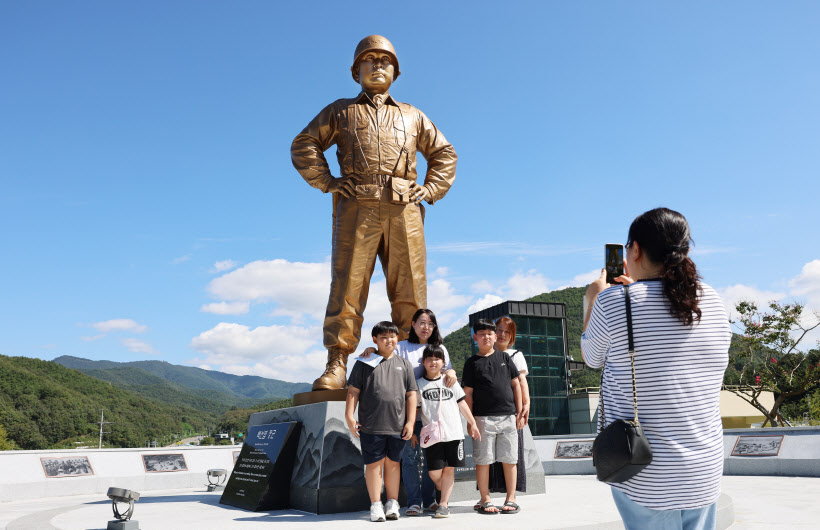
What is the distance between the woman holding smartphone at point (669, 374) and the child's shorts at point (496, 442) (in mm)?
2929

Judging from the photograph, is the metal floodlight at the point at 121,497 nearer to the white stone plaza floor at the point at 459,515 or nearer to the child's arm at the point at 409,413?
the white stone plaza floor at the point at 459,515

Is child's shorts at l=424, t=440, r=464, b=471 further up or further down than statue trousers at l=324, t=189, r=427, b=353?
further down

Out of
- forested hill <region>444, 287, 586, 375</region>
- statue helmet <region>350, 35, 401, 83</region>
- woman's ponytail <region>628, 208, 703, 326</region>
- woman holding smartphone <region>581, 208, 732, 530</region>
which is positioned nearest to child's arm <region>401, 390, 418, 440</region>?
woman holding smartphone <region>581, 208, 732, 530</region>

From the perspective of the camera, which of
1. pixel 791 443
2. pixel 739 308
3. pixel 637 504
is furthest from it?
pixel 739 308

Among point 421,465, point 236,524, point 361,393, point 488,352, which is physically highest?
point 488,352

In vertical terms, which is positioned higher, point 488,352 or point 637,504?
point 488,352

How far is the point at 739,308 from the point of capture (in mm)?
16641

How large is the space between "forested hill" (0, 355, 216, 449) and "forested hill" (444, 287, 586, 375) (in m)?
28.1

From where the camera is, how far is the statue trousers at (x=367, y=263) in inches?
245

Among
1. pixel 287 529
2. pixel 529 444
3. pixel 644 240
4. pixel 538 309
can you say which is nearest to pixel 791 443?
Answer: pixel 529 444

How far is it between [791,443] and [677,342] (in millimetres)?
9603

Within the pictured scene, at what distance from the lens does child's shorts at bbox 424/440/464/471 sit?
15.3ft

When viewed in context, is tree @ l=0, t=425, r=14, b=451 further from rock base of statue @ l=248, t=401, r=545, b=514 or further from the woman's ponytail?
the woman's ponytail

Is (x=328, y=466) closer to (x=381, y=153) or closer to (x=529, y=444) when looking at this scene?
(x=529, y=444)
